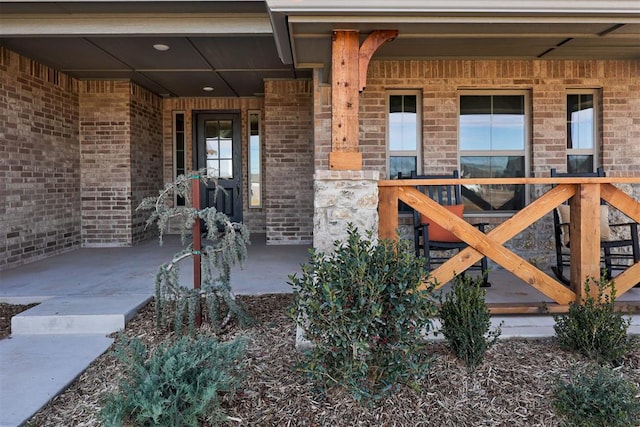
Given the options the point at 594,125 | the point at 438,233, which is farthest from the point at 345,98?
the point at 594,125

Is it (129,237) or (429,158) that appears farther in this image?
(129,237)

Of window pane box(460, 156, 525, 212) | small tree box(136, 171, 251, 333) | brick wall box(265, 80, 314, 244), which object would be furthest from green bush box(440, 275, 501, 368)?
brick wall box(265, 80, 314, 244)

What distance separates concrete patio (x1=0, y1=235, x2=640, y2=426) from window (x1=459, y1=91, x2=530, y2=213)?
38.1 inches

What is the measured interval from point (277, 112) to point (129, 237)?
3.07 m

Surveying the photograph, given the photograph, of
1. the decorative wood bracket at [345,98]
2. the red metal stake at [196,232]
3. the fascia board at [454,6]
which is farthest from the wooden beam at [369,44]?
the red metal stake at [196,232]

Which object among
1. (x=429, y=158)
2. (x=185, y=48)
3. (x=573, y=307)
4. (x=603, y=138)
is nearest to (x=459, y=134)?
(x=429, y=158)

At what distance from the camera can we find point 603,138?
5039 millimetres

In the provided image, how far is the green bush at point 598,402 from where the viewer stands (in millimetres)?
1992

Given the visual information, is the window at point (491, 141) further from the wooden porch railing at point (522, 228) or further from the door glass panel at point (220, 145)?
the door glass panel at point (220, 145)

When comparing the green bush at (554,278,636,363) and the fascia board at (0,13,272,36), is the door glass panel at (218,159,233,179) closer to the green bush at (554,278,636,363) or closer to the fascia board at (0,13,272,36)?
the fascia board at (0,13,272,36)

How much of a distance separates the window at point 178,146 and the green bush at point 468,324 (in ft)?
22.2

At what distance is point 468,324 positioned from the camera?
98.9 inches

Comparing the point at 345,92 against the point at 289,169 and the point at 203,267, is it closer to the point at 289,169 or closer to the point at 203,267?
the point at 203,267

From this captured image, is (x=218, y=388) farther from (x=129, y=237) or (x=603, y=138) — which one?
(x=129, y=237)
